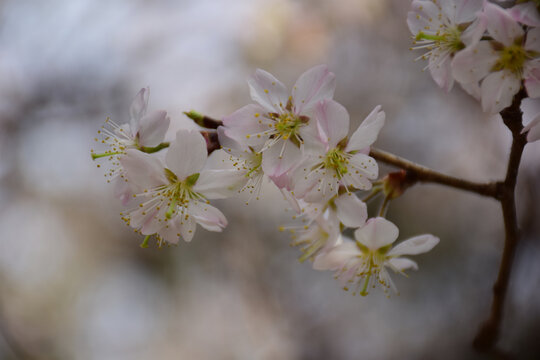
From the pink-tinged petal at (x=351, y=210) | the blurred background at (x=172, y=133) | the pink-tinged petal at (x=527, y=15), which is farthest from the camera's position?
the blurred background at (x=172, y=133)

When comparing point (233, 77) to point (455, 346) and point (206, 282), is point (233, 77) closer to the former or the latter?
point (206, 282)

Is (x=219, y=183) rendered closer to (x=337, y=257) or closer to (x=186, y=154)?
(x=186, y=154)

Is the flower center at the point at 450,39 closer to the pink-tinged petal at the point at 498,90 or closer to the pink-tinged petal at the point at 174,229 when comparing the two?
the pink-tinged petal at the point at 498,90

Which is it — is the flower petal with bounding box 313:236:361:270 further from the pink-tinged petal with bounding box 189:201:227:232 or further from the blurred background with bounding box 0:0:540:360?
the blurred background with bounding box 0:0:540:360

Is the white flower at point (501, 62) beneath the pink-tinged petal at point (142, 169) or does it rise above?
above

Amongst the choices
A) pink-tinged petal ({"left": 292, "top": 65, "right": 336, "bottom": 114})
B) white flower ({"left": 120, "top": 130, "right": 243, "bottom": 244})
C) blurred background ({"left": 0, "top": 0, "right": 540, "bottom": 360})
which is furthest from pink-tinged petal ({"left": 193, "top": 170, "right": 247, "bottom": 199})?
blurred background ({"left": 0, "top": 0, "right": 540, "bottom": 360})

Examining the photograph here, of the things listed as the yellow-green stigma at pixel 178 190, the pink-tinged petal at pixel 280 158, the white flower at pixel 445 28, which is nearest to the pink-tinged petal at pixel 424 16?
the white flower at pixel 445 28

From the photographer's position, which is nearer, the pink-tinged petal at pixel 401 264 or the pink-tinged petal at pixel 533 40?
the pink-tinged petal at pixel 533 40
